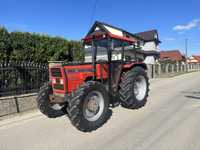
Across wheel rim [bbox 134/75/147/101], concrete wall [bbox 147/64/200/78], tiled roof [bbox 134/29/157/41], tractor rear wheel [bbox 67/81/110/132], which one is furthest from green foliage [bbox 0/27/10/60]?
tiled roof [bbox 134/29/157/41]

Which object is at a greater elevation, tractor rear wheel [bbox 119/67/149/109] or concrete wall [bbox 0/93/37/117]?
tractor rear wheel [bbox 119/67/149/109]

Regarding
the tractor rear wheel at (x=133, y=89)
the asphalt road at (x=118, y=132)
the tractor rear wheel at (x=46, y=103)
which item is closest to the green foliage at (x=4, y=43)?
the asphalt road at (x=118, y=132)

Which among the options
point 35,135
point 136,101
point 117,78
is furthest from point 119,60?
point 35,135

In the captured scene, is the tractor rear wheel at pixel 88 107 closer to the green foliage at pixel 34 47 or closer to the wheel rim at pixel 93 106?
the wheel rim at pixel 93 106

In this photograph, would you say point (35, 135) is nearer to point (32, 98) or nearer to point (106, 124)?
point (106, 124)

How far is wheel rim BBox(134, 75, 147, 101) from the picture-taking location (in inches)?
283

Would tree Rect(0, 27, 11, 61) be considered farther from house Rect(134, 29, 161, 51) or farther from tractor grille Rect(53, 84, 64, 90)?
house Rect(134, 29, 161, 51)

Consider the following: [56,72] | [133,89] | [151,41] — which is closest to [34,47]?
[56,72]

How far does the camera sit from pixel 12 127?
5.38 m

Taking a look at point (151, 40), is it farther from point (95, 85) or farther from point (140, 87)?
point (95, 85)

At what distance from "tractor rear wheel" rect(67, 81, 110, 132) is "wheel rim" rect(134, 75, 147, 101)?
1.80m

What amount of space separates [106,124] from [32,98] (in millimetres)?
3515

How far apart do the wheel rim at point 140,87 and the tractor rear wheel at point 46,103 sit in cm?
270

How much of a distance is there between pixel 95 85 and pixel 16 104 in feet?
10.7
